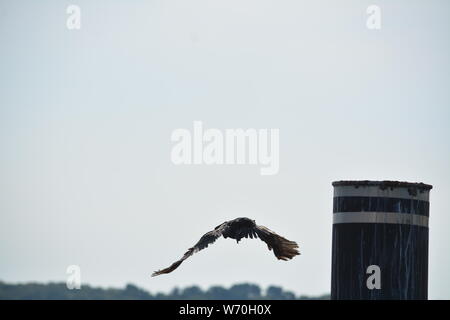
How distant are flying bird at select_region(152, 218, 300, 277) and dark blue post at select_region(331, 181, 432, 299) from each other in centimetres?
482

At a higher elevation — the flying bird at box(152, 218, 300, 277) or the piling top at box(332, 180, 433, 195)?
the piling top at box(332, 180, 433, 195)

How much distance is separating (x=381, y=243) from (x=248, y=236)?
6566 millimetres

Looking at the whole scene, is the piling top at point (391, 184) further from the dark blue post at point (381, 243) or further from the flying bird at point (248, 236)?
the flying bird at point (248, 236)

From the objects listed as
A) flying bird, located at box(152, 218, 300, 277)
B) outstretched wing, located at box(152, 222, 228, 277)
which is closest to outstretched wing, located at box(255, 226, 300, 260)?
flying bird, located at box(152, 218, 300, 277)

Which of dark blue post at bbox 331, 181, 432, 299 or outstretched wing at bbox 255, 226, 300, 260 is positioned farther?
outstretched wing at bbox 255, 226, 300, 260

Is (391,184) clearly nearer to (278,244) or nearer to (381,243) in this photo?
(381,243)

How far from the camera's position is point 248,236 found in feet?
174

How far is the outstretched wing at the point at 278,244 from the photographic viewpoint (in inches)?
2066

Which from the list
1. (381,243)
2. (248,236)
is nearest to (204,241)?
(248,236)

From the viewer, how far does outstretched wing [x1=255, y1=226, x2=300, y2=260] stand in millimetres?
52469

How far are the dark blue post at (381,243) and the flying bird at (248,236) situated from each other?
482cm

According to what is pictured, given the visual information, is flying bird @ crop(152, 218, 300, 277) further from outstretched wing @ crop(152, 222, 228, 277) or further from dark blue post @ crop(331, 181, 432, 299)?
dark blue post @ crop(331, 181, 432, 299)
